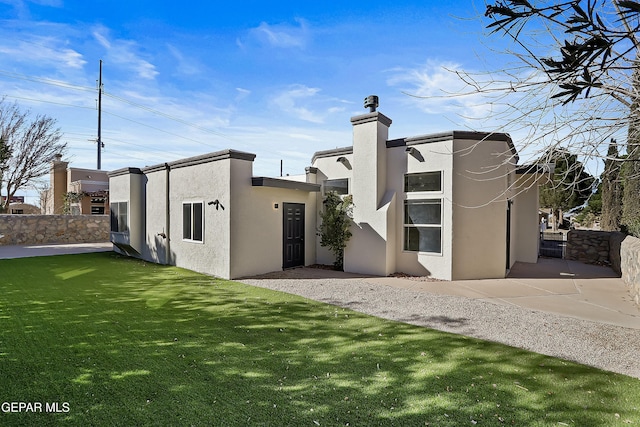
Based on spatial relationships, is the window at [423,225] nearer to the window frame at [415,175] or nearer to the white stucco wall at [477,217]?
the window frame at [415,175]

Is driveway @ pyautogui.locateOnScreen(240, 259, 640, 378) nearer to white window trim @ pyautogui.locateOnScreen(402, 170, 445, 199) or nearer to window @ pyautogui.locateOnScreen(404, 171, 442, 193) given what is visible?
white window trim @ pyautogui.locateOnScreen(402, 170, 445, 199)

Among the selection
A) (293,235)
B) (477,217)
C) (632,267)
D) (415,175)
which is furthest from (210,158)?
(632,267)

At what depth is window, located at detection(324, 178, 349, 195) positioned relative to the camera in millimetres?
11812

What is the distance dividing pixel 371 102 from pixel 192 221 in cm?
729

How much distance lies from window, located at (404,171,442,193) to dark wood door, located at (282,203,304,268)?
388cm

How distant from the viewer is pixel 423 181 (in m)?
10.1

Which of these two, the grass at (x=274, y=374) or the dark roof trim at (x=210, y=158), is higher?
the dark roof trim at (x=210, y=158)

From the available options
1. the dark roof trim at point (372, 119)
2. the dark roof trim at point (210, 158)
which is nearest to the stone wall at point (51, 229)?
the dark roof trim at point (210, 158)

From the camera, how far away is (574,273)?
10734 mm

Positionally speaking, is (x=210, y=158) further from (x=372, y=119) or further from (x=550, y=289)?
(x=550, y=289)

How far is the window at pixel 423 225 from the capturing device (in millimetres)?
9852

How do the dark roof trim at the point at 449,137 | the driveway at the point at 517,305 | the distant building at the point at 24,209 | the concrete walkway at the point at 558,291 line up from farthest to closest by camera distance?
the distant building at the point at 24,209 → the dark roof trim at the point at 449,137 → the concrete walkway at the point at 558,291 → the driveway at the point at 517,305

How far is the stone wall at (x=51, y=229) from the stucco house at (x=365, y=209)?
430 inches

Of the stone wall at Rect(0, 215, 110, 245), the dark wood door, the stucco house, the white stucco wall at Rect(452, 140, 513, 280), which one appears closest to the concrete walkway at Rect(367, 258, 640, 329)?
Answer: the white stucco wall at Rect(452, 140, 513, 280)
